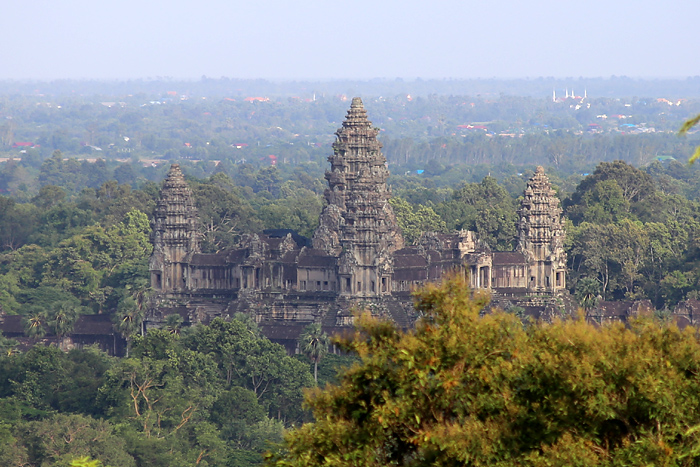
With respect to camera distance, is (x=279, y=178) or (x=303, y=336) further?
(x=279, y=178)

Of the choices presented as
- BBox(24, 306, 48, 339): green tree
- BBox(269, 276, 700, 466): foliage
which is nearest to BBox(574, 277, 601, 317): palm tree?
BBox(24, 306, 48, 339): green tree

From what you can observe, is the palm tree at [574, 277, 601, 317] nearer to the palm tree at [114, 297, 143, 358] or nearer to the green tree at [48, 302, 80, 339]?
the palm tree at [114, 297, 143, 358]

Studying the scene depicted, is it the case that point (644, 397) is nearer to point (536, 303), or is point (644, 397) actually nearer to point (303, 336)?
point (303, 336)

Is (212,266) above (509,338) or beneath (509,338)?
beneath

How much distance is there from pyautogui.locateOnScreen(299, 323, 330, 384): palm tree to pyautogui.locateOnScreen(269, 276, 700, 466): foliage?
4153cm

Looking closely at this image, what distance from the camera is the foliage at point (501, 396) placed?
29781mm

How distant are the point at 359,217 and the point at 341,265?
260cm

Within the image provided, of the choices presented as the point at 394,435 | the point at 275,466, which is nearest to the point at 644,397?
the point at 394,435

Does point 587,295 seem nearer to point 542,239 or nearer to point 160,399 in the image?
point 542,239

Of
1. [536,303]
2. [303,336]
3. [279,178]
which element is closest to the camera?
[303,336]

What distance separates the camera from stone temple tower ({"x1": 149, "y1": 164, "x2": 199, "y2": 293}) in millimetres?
90500

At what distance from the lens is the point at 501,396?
31016 mm

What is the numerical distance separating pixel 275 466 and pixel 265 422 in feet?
118

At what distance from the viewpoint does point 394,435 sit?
1238 inches
